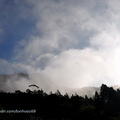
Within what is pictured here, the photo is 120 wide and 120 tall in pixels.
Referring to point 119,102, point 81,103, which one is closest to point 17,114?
point 81,103

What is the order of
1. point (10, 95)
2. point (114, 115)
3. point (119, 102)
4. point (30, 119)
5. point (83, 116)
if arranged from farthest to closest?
point (119, 102)
point (10, 95)
point (114, 115)
point (83, 116)
point (30, 119)

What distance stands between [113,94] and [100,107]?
26998mm

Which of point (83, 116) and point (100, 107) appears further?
point (100, 107)

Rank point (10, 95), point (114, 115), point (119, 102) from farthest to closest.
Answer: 1. point (119, 102)
2. point (10, 95)
3. point (114, 115)

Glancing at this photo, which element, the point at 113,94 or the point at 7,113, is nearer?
the point at 7,113

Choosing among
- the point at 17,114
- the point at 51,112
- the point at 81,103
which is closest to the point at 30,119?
the point at 17,114

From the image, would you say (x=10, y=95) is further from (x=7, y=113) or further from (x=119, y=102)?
(x=119, y=102)

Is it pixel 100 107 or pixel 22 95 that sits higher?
pixel 22 95

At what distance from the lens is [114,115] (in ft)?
407

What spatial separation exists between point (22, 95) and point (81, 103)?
32.4m

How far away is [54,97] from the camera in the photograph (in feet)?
440

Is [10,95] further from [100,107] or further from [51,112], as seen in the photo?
[100,107]

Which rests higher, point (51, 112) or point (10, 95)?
point (10, 95)

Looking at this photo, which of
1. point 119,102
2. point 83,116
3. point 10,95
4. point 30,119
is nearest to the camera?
point 30,119
